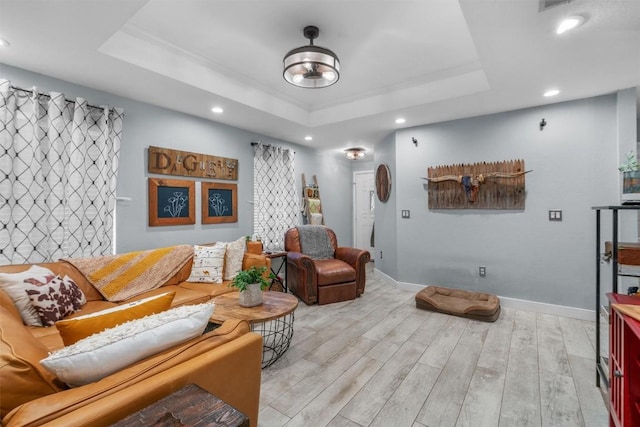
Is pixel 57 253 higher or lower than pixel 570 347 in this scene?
higher

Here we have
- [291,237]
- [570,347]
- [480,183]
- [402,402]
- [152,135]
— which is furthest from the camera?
[291,237]

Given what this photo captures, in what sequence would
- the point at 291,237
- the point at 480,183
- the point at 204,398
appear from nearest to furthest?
the point at 204,398
the point at 480,183
the point at 291,237

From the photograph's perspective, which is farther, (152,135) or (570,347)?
(152,135)

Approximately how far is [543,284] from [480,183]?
4.51 ft

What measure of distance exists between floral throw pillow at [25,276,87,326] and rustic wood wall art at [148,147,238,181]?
4.88ft

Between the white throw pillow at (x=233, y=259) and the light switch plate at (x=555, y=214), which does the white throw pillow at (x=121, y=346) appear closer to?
the white throw pillow at (x=233, y=259)

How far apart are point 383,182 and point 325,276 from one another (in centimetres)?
196

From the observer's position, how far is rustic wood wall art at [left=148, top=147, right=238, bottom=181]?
10.8ft

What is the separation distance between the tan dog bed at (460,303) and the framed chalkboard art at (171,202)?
3006 mm

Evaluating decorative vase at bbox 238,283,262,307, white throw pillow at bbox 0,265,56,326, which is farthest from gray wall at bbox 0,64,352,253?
decorative vase at bbox 238,283,262,307

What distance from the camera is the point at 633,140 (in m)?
2.92

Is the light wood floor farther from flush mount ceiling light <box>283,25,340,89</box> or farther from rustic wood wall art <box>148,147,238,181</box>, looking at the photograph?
flush mount ceiling light <box>283,25,340,89</box>

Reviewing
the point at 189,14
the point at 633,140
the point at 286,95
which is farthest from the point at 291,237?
the point at 633,140

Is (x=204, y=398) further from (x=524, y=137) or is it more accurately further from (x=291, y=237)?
(x=524, y=137)
